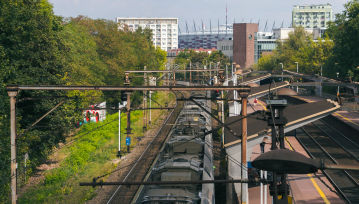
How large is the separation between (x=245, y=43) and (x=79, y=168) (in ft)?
365

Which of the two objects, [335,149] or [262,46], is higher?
[262,46]

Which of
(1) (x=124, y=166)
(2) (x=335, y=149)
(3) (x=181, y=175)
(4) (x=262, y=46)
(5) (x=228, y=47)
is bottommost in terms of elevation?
(2) (x=335, y=149)

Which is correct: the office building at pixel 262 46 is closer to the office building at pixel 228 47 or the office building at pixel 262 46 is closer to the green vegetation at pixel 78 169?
the office building at pixel 228 47

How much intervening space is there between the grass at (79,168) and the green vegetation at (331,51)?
2426 cm

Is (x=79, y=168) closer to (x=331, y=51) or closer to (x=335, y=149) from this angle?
(x=335, y=149)

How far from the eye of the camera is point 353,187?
24000 mm

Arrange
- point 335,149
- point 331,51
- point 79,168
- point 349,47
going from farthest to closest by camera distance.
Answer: point 331,51 → point 349,47 → point 335,149 → point 79,168

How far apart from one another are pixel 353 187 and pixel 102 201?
575 inches

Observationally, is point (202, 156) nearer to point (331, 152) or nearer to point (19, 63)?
point (19, 63)

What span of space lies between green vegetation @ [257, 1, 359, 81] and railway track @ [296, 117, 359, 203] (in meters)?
6.01

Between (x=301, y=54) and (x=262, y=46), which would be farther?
(x=262, y=46)

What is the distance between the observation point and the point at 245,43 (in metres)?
132

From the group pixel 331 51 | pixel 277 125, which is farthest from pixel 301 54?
pixel 277 125

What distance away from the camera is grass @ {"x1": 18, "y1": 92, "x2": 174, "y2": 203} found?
21.2 metres
